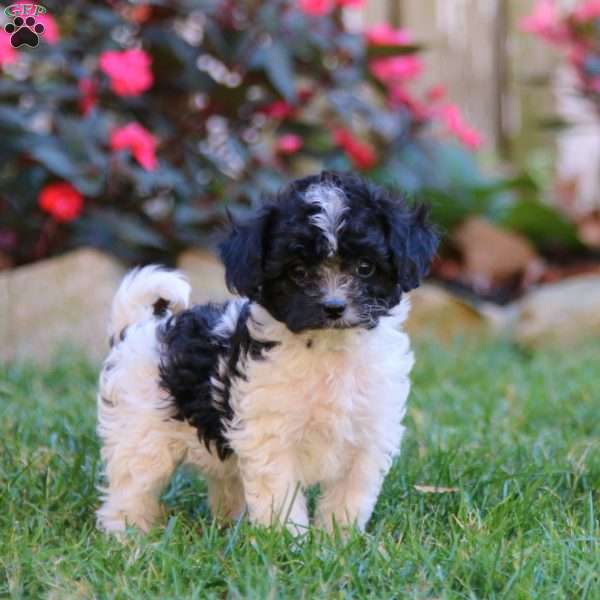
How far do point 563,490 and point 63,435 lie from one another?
83.3 inches

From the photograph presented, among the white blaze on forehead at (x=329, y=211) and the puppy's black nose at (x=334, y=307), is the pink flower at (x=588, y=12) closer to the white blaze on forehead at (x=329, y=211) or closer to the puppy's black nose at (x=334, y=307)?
A: the white blaze on forehead at (x=329, y=211)

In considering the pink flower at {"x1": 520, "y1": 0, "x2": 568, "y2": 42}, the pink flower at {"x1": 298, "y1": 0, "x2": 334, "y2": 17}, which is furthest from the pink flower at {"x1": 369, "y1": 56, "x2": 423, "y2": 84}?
the pink flower at {"x1": 520, "y1": 0, "x2": 568, "y2": 42}

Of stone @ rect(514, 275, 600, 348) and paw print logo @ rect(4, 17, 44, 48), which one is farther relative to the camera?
stone @ rect(514, 275, 600, 348)

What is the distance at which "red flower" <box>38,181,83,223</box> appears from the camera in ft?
23.0

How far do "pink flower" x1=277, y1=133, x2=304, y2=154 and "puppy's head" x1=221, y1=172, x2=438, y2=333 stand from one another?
4239 mm

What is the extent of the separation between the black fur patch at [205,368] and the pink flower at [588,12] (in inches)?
270

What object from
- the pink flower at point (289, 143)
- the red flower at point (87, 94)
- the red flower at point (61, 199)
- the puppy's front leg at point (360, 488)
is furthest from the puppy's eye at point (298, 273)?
the pink flower at point (289, 143)

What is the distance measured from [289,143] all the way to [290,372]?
Answer: 4.44 metres

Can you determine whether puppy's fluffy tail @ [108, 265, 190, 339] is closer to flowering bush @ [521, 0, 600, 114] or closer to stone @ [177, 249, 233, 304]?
stone @ [177, 249, 233, 304]

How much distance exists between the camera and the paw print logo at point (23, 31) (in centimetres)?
614

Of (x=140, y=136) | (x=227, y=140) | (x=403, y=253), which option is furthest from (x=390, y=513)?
(x=227, y=140)

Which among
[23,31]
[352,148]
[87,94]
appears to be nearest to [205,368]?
[23,31]

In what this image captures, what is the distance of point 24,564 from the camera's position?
3438mm

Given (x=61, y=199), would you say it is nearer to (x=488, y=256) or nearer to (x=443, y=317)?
(x=443, y=317)
